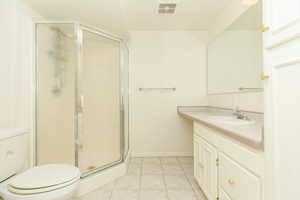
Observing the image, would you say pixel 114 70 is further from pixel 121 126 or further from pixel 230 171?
pixel 230 171

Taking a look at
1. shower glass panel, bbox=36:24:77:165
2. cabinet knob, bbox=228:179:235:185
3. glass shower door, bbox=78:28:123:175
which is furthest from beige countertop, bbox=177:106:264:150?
shower glass panel, bbox=36:24:77:165

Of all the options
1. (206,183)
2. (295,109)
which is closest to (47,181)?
(206,183)

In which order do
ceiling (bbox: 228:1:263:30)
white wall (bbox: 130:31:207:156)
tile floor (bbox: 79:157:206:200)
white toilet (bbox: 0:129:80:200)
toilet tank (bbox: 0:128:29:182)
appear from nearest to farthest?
white toilet (bbox: 0:129:80:200) → toilet tank (bbox: 0:128:29:182) → ceiling (bbox: 228:1:263:30) → tile floor (bbox: 79:157:206:200) → white wall (bbox: 130:31:207:156)

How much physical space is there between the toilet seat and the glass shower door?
0.93 meters

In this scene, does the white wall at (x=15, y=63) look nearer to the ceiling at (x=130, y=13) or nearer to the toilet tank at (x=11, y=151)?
the ceiling at (x=130, y=13)

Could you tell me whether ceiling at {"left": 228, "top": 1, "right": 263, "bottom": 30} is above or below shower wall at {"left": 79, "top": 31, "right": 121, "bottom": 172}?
above

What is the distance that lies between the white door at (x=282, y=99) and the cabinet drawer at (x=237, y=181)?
9 cm

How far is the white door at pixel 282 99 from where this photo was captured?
0.65 m

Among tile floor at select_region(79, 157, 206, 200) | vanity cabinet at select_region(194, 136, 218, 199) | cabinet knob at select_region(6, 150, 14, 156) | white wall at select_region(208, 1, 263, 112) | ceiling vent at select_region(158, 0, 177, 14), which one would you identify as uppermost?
ceiling vent at select_region(158, 0, 177, 14)

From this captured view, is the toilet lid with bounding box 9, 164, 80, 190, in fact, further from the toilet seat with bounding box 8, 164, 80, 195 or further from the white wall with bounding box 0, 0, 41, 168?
the white wall with bounding box 0, 0, 41, 168

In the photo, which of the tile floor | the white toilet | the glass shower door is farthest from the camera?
the glass shower door

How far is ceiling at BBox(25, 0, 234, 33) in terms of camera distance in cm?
209

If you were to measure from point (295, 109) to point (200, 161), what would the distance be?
126 centimetres

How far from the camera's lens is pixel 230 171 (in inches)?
44.8
